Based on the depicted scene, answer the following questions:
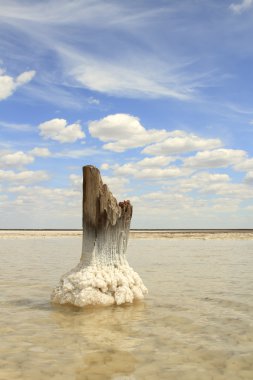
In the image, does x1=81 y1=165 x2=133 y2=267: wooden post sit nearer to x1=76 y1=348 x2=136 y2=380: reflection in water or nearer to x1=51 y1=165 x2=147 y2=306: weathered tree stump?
x1=51 y1=165 x2=147 y2=306: weathered tree stump

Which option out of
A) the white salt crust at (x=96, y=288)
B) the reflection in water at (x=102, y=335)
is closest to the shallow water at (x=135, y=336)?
the reflection in water at (x=102, y=335)

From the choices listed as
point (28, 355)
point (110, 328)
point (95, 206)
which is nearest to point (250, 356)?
point (110, 328)

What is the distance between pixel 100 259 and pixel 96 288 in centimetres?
77

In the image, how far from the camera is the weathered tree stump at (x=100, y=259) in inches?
399

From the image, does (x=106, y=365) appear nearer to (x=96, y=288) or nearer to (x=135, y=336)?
(x=135, y=336)

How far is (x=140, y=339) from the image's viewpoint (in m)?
7.02

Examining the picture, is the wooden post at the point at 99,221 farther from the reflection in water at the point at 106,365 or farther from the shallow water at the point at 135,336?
the reflection in water at the point at 106,365

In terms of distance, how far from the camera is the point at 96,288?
10188 mm

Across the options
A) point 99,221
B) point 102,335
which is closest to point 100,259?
point 99,221

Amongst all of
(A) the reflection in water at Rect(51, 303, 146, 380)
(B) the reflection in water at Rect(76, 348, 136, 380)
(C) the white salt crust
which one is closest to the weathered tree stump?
(C) the white salt crust

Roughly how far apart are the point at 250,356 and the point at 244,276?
9.34 metres

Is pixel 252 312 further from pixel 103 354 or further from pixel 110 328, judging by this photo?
pixel 103 354

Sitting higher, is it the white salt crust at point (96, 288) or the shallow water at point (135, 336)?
the white salt crust at point (96, 288)

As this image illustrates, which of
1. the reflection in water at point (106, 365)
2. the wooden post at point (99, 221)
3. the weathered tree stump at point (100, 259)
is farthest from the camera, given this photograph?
the wooden post at point (99, 221)
